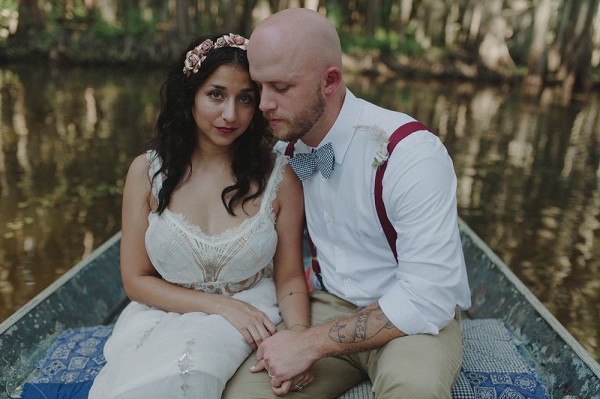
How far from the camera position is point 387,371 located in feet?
6.68

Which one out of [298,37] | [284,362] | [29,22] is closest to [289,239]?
[284,362]

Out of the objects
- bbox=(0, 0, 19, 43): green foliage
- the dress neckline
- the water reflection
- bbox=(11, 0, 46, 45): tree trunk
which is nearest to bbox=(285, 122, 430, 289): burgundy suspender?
the dress neckline

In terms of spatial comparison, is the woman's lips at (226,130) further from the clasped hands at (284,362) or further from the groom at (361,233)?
the clasped hands at (284,362)

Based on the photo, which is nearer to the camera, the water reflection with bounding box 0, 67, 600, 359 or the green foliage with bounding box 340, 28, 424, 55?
the water reflection with bounding box 0, 67, 600, 359

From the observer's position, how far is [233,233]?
2568 mm

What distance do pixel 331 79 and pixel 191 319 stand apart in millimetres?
1088

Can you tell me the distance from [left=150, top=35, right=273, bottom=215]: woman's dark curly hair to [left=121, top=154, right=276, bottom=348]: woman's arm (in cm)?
8

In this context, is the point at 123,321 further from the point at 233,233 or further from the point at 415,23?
the point at 415,23

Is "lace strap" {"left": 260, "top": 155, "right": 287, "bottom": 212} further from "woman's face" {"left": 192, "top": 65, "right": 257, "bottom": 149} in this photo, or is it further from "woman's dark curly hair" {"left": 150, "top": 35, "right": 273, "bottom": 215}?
"woman's face" {"left": 192, "top": 65, "right": 257, "bottom": 149}

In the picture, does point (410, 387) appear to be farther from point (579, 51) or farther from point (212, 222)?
point (579, 51)

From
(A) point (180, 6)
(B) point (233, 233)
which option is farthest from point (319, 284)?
(A) point (180, 6)

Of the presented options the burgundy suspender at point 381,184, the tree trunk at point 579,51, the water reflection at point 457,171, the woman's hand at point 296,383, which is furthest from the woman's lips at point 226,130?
the tree trunk at point 579,51

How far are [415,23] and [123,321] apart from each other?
3227cm

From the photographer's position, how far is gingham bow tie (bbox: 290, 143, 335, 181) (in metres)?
2.45
